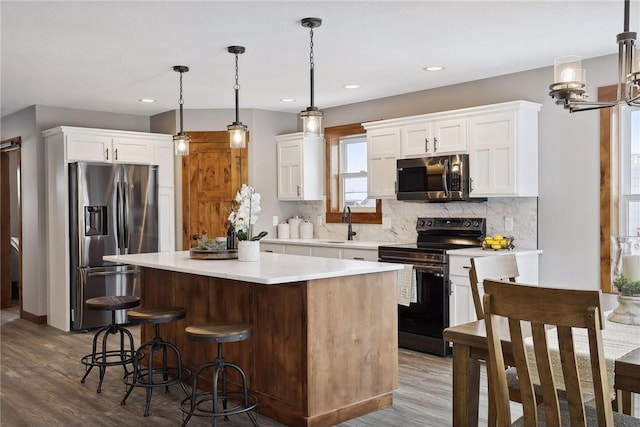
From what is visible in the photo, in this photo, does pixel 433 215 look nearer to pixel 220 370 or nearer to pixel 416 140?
pixel 416 140

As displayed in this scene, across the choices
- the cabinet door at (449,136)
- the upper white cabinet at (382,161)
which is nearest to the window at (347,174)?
the upper white cabinet at (382,161)

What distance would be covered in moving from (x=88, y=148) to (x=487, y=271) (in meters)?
4.91

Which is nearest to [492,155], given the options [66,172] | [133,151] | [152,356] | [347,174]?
[347,174]

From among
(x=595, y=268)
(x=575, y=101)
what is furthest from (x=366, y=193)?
(x=575, y=101)

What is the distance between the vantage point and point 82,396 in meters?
4.05

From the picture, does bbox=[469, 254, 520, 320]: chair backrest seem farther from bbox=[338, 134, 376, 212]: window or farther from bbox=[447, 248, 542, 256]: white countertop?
bbox=[338, 134, 376, 212]: window

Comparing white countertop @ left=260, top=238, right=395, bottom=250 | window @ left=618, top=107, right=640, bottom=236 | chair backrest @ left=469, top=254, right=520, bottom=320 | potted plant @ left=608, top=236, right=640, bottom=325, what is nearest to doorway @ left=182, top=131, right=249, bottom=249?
white countertop @ left=260, top=238, right=395, bottom=250

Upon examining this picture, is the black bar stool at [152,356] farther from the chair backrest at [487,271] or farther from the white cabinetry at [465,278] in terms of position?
the white cabinetry at [465,278]

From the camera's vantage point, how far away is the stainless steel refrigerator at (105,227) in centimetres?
620

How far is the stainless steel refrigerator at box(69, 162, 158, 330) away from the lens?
20.3 feet

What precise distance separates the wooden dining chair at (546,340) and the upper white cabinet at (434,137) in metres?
3.41

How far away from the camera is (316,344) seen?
11.0 feet

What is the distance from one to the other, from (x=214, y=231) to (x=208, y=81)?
2102mm

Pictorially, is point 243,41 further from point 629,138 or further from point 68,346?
point 68,346
